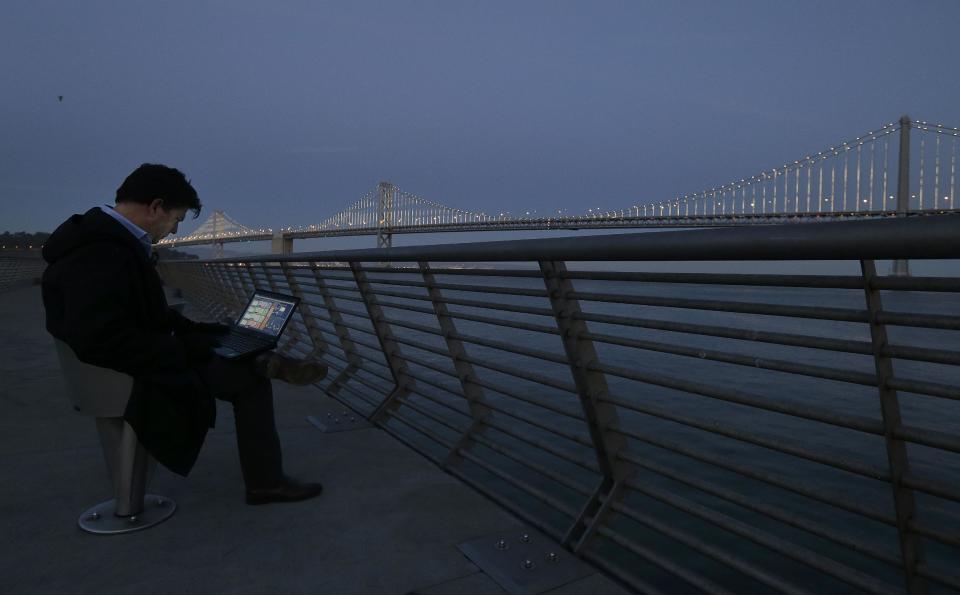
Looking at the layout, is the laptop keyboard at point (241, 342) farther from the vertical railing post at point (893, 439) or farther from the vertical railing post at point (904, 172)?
the vertical railing post at point (904, 172)

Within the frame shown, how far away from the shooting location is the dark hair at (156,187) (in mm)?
2064

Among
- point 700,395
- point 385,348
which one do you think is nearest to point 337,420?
point 385,348

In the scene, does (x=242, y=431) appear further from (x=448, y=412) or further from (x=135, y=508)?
(x=448, y=412)

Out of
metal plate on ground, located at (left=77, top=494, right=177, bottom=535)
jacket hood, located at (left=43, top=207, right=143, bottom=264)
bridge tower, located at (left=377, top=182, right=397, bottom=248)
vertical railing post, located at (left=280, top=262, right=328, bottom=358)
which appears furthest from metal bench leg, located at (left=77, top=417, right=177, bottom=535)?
bridge tower, located at (left=377, top=182, right=397, bottom=248)

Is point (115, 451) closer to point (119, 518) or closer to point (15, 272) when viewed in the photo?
point (119, 518)

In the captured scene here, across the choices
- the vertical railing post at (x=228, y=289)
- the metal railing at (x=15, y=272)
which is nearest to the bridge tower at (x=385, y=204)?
the metal railing at (x=15, y=272)

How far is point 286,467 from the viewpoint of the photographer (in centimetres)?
281

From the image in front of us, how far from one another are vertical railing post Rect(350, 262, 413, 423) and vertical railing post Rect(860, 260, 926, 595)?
228 centimetres

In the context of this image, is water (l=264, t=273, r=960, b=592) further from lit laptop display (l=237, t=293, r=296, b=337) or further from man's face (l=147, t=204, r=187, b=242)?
man's face (l=147, t=204, r=187, b=242)

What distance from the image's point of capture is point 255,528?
219 centimetres

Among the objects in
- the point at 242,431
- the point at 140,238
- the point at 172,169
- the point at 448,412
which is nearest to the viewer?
the point at 140,238

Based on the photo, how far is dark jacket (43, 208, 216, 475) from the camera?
5.87ft

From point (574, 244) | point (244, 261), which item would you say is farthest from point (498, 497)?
point (244, 261)

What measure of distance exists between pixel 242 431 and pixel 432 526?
73 cm
